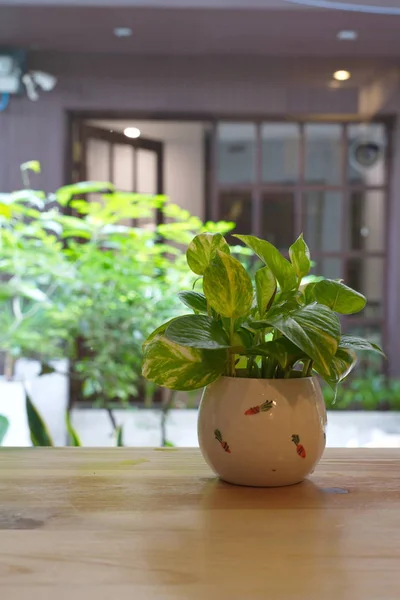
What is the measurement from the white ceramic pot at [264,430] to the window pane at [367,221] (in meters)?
2.12

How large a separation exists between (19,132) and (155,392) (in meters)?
1.20

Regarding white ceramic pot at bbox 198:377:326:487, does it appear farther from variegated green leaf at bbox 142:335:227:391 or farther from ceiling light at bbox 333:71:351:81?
ceiling light at bbox 333:71:351:81

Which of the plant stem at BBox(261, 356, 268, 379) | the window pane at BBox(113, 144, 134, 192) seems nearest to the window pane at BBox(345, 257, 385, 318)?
the window pane at BBox(113, 144, 134, 192)

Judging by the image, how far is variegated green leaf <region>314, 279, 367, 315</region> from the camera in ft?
2.93

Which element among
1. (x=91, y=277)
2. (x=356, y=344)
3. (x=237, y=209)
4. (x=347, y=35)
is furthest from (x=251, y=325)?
(x=347, y=35)

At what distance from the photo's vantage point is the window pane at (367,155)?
2.87m

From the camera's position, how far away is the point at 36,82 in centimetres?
281

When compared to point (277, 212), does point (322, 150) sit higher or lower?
higher

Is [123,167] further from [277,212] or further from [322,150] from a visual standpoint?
[322,150]

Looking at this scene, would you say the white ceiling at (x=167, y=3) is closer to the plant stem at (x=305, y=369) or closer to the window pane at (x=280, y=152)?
the window pane at (x=280, y=152)

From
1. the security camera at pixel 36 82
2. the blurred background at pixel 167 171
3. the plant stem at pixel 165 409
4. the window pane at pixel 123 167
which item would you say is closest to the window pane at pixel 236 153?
the blurred background at pixel 167 171

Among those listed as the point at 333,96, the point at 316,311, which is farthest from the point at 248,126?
the point at 316,311

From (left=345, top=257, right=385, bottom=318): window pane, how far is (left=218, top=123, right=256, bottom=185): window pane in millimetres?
Result: 571

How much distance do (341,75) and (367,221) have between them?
0.61 m
